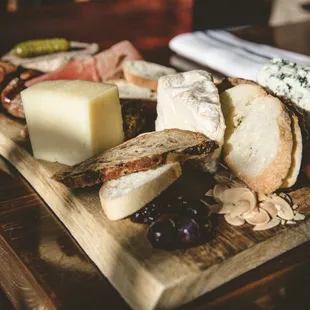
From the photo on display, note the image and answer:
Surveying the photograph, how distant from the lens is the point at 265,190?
4.83 ft

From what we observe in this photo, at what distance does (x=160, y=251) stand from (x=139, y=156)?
12.8 inches

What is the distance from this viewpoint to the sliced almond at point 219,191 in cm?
147

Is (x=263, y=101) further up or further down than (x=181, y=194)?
further up

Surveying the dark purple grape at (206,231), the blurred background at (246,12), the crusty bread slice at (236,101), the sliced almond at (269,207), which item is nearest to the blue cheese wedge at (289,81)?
the crusty bread slice at (236,101)

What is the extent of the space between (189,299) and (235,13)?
18.3 ft

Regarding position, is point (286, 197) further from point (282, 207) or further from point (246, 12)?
point (246, 12)

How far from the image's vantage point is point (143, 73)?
90.2 inches

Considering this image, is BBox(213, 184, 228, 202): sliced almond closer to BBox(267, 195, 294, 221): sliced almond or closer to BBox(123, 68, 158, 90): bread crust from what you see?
BBox(267, 195, 294, 221): sliced almond

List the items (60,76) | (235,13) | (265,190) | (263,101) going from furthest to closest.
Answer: (235,13), (60,76), (263,101), (265,190)

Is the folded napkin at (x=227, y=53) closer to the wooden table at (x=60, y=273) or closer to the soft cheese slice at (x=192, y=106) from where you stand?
the soft cheese slice at (x=192, y=106)

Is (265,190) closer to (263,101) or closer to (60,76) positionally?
(263,101)

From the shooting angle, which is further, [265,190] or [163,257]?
[265,190]

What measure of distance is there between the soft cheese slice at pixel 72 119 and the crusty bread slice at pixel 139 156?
0.08 m

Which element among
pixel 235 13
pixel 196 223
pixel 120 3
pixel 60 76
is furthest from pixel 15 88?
pixel 235 13
